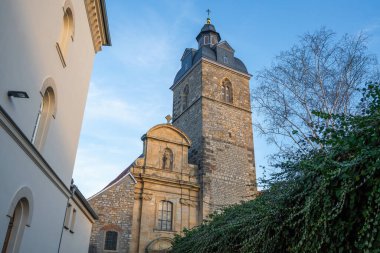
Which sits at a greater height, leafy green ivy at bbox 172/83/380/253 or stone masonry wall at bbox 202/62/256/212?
stone masonry wall at bbox 202/62/256/212

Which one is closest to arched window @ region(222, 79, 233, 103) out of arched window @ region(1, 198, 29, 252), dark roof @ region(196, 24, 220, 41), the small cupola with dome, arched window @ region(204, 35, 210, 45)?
the small cupola with dome

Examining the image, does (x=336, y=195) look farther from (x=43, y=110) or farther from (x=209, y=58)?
(x=209, y=58)

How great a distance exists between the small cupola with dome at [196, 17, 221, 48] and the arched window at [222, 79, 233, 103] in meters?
4.50

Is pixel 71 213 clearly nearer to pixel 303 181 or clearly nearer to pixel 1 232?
pixel 1 232

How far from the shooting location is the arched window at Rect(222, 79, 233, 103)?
23.8 m

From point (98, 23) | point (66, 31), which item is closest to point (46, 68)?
point (66, 31)

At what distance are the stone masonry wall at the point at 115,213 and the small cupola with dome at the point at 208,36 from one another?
1498 cm

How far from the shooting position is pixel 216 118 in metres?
22.1

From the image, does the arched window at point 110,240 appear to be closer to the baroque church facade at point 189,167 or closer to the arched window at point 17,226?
the baroque church facade at point 189,167

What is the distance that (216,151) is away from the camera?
20.7 meters

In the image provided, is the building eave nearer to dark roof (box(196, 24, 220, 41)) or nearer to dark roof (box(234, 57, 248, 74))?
dark roof (box(234, 57, 248, 74))

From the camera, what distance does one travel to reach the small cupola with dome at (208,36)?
2728 cm

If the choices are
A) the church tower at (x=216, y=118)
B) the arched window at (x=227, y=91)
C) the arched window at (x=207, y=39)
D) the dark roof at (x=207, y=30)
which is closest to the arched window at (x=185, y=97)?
the church tower at (x=216, y=118)

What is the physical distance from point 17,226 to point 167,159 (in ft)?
44.8
